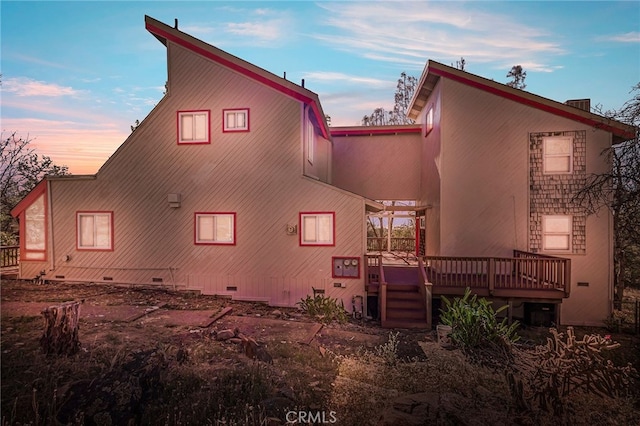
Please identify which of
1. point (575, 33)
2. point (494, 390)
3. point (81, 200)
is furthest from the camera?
point (81, 200)

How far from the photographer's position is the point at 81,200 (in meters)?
11.8

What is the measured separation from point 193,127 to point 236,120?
158 centimetres

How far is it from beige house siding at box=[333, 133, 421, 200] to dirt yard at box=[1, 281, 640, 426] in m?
8.41

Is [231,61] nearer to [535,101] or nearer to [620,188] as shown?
[535,101]

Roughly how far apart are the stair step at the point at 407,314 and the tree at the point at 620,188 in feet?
20.7

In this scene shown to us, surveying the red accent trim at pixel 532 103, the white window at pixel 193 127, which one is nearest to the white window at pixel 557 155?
the red accent trim at pixel 532 103

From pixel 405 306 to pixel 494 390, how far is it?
4403 millimetres

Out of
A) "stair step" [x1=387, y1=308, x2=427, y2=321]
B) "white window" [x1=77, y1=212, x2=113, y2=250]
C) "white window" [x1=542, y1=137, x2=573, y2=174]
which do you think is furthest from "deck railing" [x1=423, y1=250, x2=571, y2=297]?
"white window" [x1=77, y1=212, x2=113, y2=250]

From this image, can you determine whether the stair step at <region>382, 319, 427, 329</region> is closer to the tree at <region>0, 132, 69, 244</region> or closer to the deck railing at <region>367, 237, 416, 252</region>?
the deck railing at <region>367, 237, 416, 252</region>

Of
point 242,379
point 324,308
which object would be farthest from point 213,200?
point 242,379

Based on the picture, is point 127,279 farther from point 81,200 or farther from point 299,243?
point 299,243

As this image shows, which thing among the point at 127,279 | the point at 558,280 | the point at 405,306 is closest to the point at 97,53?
the point at 127,279

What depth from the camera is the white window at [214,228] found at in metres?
11.4

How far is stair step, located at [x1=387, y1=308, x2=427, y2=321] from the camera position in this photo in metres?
9.83
